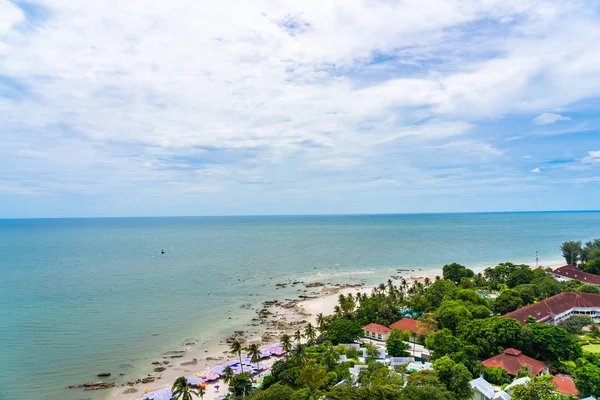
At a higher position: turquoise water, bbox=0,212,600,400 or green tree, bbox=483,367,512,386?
green tree, bbox=483,367,512,386

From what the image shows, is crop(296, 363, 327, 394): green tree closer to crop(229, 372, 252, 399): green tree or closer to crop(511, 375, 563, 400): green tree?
crop(229, 372, 252, 399): green tree

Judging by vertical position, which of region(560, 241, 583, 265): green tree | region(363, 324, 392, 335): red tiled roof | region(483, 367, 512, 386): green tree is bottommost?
region(363, 324, 392, 335): red tiled roof

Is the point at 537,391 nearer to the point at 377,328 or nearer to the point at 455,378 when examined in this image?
the point at 455,378

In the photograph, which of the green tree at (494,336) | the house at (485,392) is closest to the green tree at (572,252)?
the green tree at (494,336)

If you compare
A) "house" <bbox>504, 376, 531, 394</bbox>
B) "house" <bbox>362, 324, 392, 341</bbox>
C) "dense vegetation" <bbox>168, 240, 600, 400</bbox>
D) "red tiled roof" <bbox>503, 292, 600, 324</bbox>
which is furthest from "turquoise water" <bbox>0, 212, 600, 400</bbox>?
"red tiled roof" <bbox>503, 292, 600, 324</bbox>

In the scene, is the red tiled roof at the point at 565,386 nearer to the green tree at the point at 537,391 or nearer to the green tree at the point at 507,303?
the green tree at the point at 537,391

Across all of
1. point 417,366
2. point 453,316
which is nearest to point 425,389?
point 417,366

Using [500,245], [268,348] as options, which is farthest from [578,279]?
[500,245]
